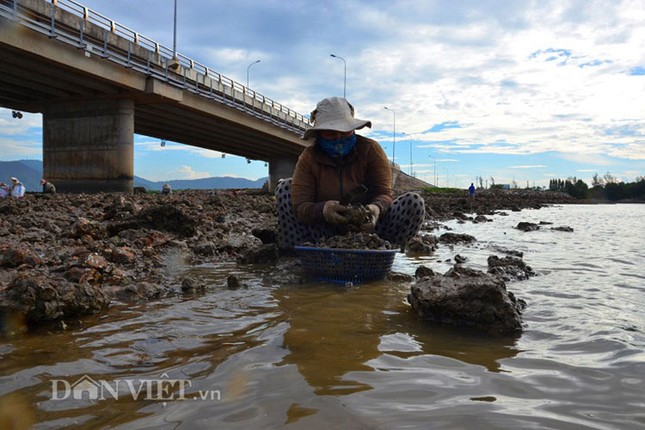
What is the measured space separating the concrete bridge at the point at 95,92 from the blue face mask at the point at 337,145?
48.6 ft

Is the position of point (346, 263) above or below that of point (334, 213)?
below

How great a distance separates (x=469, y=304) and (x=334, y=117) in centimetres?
194

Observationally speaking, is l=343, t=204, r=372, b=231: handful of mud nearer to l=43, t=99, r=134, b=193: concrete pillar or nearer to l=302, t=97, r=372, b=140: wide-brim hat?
l=302, t=97, r=372, b=140: wide-brim hat

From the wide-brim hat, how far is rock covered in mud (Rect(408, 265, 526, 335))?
1.50m

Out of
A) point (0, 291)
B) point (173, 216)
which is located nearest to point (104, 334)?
point (0, 291)

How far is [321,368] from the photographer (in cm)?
179

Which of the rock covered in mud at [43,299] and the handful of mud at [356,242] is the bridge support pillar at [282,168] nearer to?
the handful of mud at [356,242]

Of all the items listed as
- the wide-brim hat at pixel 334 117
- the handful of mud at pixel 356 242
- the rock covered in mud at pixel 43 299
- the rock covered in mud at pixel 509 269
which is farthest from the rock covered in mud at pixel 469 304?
the rock covered in mud at pixel 43 299

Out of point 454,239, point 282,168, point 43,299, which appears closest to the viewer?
point 43,299

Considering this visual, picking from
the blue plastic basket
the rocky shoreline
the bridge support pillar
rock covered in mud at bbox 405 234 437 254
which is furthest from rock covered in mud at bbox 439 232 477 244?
the bridge support pillar

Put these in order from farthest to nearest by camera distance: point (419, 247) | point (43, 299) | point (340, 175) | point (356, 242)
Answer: point (419, 247) → point (340, 175) → point (356, 242) → point (43, 299)

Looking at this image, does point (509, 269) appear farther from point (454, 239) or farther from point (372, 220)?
point (454, 239)

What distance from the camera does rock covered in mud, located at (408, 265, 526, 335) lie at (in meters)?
2.35

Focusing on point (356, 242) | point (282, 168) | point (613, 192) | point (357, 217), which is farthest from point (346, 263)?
point (613, 192)
